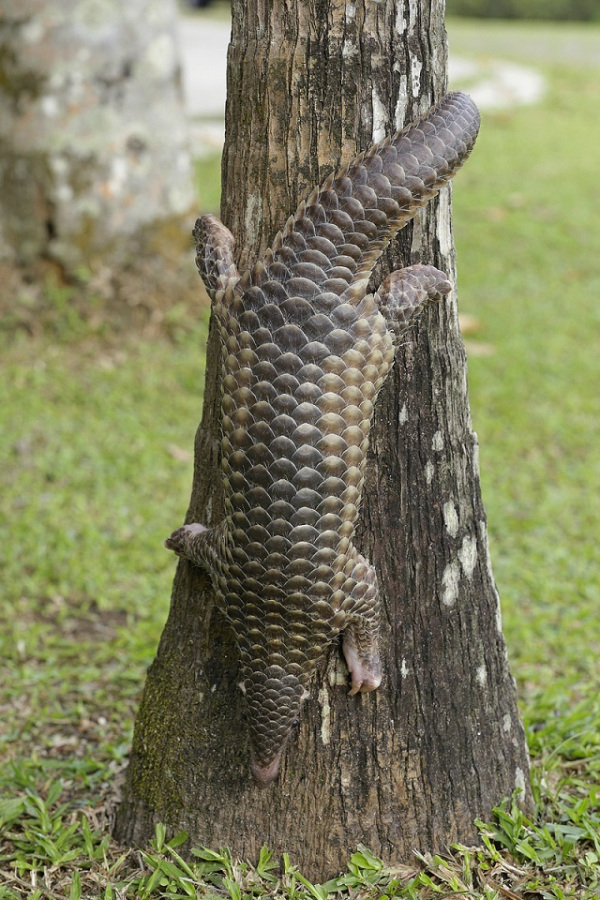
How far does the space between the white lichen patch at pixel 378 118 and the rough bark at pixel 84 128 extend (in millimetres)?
3921

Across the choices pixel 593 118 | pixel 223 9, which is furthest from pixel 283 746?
pixel 223 9

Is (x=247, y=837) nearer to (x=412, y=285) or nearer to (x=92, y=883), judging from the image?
(x=92, y=883)

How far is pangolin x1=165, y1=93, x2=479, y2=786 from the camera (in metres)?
1.88

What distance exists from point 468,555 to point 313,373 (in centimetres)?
67

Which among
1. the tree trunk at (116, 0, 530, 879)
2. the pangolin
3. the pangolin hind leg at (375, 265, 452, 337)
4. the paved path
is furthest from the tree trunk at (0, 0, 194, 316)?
the paved path

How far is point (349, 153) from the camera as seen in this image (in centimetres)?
195

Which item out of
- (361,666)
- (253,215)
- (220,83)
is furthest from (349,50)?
(220,83)

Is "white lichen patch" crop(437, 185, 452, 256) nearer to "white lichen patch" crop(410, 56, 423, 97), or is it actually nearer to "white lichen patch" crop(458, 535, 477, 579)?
"white lichen patch" crop(410, 56, 423, 97)

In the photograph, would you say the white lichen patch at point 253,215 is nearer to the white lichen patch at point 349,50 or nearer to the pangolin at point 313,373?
the pangolin at point 313,373

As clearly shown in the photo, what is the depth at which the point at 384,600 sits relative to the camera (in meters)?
2.18

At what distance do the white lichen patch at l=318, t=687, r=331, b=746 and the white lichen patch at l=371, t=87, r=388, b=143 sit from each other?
119cm

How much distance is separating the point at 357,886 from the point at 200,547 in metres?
0.85

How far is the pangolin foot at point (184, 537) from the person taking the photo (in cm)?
223

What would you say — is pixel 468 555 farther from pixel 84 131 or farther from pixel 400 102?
pixel 84 131
